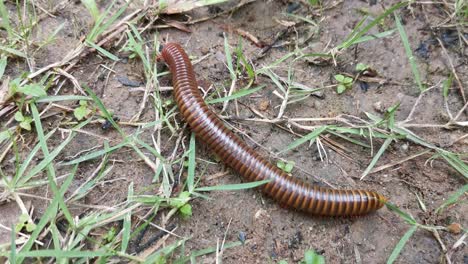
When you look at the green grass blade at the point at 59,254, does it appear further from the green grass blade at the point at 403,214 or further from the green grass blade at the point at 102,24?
the green grass blade at the point at 403,214

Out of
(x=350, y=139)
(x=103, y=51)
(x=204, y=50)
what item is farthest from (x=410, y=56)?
(x=103, y=51)

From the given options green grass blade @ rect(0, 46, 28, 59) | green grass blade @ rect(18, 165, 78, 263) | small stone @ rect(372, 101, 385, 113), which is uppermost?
green grass blade @ rect(0, 46, 28, 59)

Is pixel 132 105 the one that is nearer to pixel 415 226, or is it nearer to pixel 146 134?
pixel 146 134

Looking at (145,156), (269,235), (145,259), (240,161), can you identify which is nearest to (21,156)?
(145,156)

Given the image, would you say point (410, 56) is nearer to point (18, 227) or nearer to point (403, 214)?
point (403, 214)

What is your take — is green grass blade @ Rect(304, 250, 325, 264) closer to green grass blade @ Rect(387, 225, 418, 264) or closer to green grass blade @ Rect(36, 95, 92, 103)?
green grass blade @ Rect(387, 225, 418, 264)

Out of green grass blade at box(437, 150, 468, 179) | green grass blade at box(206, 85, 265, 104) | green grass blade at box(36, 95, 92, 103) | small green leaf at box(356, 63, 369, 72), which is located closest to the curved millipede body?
green grass blade at box(206, 85, 265, 104)
